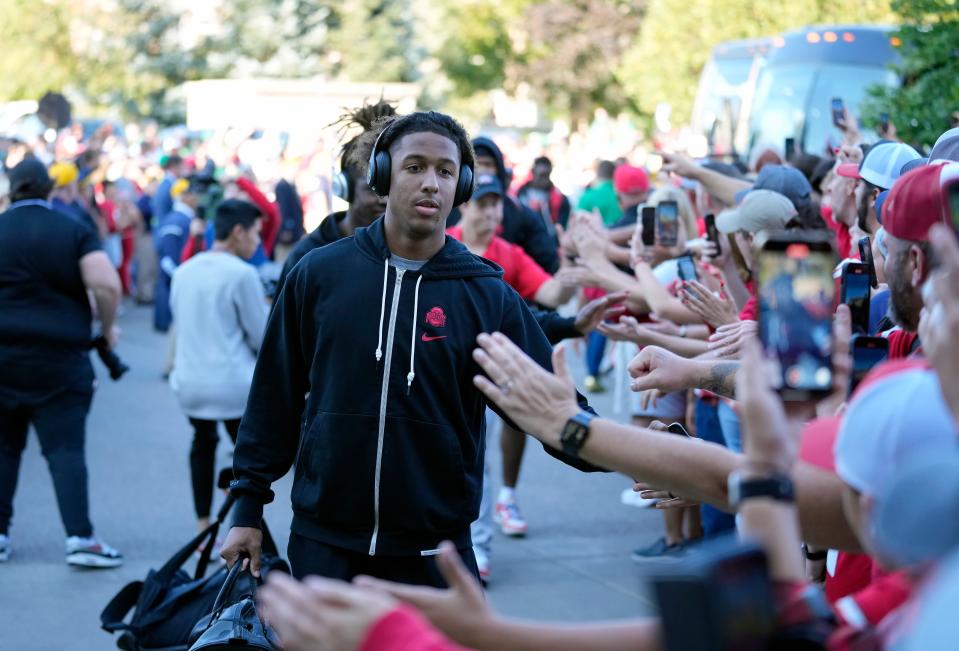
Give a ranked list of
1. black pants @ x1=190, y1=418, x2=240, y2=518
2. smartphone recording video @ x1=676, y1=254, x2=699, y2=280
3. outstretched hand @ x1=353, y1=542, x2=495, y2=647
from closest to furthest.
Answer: outstretched hand @ x1=353, y1=542, x2=495, y2=647
smartphone recording video @ x1=676, y1=254, x2=699, y2=280
black pants @ x1=190, y1=418, x2=240, y2=518

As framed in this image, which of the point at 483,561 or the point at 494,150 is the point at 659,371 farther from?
the point at 494,150

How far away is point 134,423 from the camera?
12.3m

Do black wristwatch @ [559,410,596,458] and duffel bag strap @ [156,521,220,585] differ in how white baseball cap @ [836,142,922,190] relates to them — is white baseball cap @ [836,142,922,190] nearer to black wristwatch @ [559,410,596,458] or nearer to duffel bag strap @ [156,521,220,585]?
black wristwatch @ [559,410,596,458]

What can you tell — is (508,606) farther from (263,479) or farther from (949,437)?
(949,437)

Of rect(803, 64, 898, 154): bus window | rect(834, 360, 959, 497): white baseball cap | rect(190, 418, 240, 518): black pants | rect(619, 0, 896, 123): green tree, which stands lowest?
rect(190, 418, 240, 518): black pants

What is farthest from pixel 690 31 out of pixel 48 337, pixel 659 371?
pixel 659 371

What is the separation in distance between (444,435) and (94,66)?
48.8 meters

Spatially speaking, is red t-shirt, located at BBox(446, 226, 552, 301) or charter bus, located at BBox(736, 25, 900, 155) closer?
red t-shirt, located at BBox(446, 226, 552, 301)

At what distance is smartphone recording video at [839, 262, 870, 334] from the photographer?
12.5 ft

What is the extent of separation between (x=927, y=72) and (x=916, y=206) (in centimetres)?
612

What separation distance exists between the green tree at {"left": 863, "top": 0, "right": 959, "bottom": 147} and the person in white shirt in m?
4.16

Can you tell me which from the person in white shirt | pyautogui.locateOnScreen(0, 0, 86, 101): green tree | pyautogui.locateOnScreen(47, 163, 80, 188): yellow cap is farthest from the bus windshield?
pyautogui.locateOnScreen(0, 0, 86, 101): green tree

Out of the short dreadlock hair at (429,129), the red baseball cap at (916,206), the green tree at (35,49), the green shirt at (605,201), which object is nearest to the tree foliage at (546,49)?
the green tree at (35,49)

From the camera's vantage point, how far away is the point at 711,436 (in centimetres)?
721
